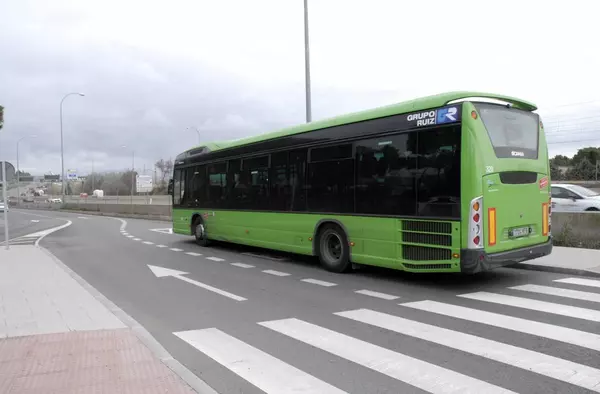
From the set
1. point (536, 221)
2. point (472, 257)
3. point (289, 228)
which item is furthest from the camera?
point (289, 228)

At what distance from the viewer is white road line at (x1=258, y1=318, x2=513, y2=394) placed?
3.99m

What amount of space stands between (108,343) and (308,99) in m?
14.3

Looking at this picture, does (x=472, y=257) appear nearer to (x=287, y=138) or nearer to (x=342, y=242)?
(x=342, y=242)

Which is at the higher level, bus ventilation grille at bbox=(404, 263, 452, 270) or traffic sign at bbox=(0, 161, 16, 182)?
traffic sign at bbox=(0, 161, 16, 182)

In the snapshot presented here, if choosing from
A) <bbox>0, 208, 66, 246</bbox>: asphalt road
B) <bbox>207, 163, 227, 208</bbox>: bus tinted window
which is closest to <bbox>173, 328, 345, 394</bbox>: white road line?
<bbox>207, 163, 227, 208</bbox>: bus tinted window

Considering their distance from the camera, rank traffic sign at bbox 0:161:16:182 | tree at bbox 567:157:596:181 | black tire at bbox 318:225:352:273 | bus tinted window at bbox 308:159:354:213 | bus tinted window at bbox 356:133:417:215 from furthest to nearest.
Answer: tree at bbox 567:157:596:181, traffic sign at bbox 0:161:16:182, black tire at bbox 318:225:352:273, bus tinted window at bbox 308:159:354:213, bus tinted window at bbox 356:133:417:215

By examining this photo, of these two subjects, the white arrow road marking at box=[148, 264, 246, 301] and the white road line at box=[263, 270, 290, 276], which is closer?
the white arrow road marking at box=[148, 264, 246, 301]

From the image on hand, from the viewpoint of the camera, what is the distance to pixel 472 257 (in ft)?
23.4

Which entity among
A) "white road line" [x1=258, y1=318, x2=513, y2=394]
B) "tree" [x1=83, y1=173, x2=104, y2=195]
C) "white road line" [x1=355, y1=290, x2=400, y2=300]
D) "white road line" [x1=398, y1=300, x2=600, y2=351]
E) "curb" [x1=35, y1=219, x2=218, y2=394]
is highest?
"tree" [x1=83, y1=173, x2=104, y2=195]

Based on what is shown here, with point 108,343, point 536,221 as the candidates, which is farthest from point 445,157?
point 108,343

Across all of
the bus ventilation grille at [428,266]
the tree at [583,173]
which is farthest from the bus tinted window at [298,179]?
the tree at [583,173]

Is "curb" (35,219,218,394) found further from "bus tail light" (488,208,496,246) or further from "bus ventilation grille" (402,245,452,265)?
"bus tail light" (488,208,496,246)

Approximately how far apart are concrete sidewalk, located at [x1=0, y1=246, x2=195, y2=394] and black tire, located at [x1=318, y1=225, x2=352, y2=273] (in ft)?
15.1

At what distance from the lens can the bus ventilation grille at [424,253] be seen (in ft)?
24.5
